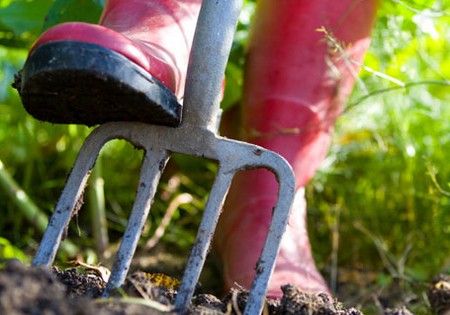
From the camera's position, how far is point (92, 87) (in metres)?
1.09

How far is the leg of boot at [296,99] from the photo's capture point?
164cm

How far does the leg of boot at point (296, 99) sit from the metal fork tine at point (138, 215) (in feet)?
1.57

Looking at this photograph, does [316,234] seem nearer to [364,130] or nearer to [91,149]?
[364,130]

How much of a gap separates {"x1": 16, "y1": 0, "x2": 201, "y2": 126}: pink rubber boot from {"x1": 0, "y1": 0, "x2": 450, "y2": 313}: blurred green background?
1.63 ft

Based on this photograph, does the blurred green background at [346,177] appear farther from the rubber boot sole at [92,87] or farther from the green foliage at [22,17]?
the rubber boot sole at [92,87]

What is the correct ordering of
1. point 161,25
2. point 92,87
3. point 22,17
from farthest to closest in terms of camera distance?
point 22,17, point 161,25, point 92,87

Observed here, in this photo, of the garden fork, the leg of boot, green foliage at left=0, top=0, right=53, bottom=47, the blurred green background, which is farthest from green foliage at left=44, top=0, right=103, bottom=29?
the garden fork

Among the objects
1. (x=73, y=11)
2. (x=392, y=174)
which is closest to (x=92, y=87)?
(x=73, y=11)

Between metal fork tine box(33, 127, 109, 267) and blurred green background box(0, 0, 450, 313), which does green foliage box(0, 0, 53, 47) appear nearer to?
blurred green background box(0, 0, 450, 313)

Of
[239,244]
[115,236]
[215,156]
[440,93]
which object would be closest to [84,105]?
[215,156]

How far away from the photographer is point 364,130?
2.27m

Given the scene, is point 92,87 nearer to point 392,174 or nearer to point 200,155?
point 200,155

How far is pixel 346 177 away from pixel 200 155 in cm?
106

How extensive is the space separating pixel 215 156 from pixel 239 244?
51 cm
